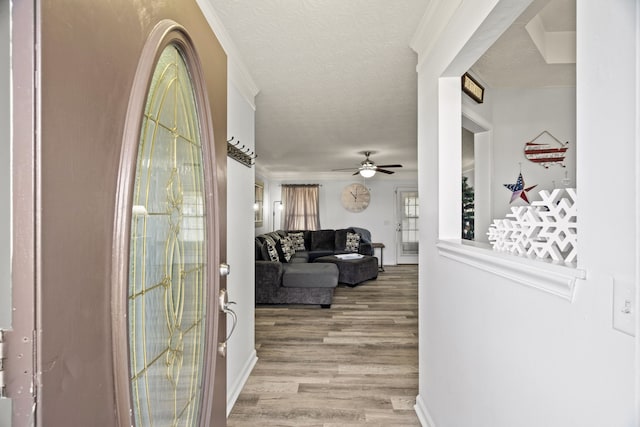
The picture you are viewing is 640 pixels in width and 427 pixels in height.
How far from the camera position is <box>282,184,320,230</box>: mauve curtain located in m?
8.62

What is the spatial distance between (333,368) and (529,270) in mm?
2233

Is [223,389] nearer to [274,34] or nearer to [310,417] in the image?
[310,417]

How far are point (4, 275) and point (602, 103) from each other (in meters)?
1.12

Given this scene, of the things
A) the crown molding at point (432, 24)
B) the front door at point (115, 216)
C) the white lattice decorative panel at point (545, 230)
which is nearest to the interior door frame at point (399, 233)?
the crown molding at point (432, 24)

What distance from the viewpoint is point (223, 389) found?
1.30 m

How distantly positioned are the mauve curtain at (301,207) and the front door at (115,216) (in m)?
7.43

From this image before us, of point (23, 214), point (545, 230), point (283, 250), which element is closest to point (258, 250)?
point (283, 250)

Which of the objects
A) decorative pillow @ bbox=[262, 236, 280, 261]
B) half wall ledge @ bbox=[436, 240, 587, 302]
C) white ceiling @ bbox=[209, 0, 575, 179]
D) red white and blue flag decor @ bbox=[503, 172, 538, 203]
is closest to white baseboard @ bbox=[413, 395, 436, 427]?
half wall ledge @ bbox=[436, 240, 587, 302]

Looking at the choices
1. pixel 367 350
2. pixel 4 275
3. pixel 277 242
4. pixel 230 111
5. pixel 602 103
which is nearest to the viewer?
pixel 4 275

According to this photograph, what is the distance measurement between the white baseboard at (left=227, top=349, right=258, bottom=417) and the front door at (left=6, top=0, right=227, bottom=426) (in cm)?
123

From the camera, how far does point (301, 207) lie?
28.4ft

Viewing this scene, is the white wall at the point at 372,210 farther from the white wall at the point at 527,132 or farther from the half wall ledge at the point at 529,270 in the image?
the half wall ledge at the point at 529,270

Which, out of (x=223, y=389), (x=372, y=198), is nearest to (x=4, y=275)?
(x=223, y=389)

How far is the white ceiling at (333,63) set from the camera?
74.2 inches
